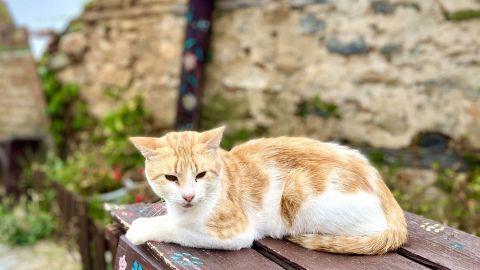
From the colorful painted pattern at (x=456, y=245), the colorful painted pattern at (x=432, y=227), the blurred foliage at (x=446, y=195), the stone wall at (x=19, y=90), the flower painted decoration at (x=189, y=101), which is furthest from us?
the stone wall at (x=19, y=90)

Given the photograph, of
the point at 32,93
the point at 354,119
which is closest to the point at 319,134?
the point at 354,119

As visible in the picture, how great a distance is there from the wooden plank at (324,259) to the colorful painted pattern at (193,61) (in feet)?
9.91

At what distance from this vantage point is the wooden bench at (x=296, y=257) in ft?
4.97

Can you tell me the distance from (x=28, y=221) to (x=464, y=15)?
4033mm

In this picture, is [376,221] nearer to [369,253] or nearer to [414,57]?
[369,253]

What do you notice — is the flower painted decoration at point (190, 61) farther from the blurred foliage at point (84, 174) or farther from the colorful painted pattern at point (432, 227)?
the colorful painted pattern at point (432, 227)

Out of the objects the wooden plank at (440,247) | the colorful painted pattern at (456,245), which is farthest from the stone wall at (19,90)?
the colorful painted pattern at (456,245)

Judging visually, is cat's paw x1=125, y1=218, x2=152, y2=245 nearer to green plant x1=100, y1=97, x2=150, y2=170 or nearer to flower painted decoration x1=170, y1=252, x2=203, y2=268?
flower painted decoration x1=170, y1=252, x2=203, y2=268

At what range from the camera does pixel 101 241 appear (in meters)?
3.03

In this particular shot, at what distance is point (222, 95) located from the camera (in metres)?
4.57

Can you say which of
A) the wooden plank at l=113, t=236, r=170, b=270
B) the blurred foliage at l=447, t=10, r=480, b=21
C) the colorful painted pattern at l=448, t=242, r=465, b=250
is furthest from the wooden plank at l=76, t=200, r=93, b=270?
the blurred foliage at l=447, t=10, r=480, b=21

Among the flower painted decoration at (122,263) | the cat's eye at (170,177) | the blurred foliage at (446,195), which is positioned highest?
the cat's eye at (170,177)

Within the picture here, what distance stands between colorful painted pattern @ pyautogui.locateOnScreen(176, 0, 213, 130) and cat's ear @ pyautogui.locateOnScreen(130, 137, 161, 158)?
2931 millimetres

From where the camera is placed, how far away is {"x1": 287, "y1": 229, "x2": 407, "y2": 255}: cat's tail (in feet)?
5.26
